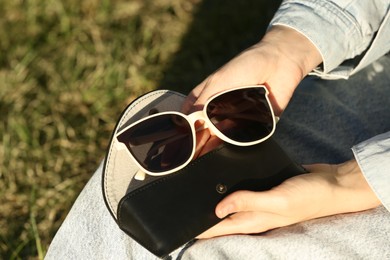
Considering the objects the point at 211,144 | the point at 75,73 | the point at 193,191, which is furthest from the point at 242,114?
the point at 75,73

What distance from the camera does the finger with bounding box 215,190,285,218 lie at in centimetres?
108

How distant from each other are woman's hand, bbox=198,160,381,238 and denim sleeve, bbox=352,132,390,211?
3 centimetres

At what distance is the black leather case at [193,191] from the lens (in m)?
1.09

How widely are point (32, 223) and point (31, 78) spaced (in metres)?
0.59

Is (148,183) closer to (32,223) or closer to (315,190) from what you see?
(315,190)

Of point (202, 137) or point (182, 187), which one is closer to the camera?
point (182, 187)

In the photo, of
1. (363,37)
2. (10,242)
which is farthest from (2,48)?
(363,37)

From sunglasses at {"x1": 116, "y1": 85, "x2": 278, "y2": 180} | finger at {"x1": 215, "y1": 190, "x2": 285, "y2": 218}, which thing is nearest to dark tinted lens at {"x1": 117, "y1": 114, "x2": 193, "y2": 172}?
sunglasses at {"x1": 116, "y1": 85, "x2": 278, "y2": 180}

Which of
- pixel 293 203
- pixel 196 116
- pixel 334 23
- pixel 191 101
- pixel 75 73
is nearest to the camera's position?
pixel 293 203

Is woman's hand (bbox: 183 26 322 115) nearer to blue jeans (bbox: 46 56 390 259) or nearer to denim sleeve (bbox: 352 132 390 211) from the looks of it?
blue jeans (bbox: 46 56 390 259)

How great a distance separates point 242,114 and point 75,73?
1049 mm

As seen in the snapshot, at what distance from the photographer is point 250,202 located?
1.09 meters

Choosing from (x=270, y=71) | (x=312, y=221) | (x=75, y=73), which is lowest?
(x=75, y=73)

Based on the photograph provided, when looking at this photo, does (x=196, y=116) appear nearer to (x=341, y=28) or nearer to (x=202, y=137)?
(x=202, y=137)
